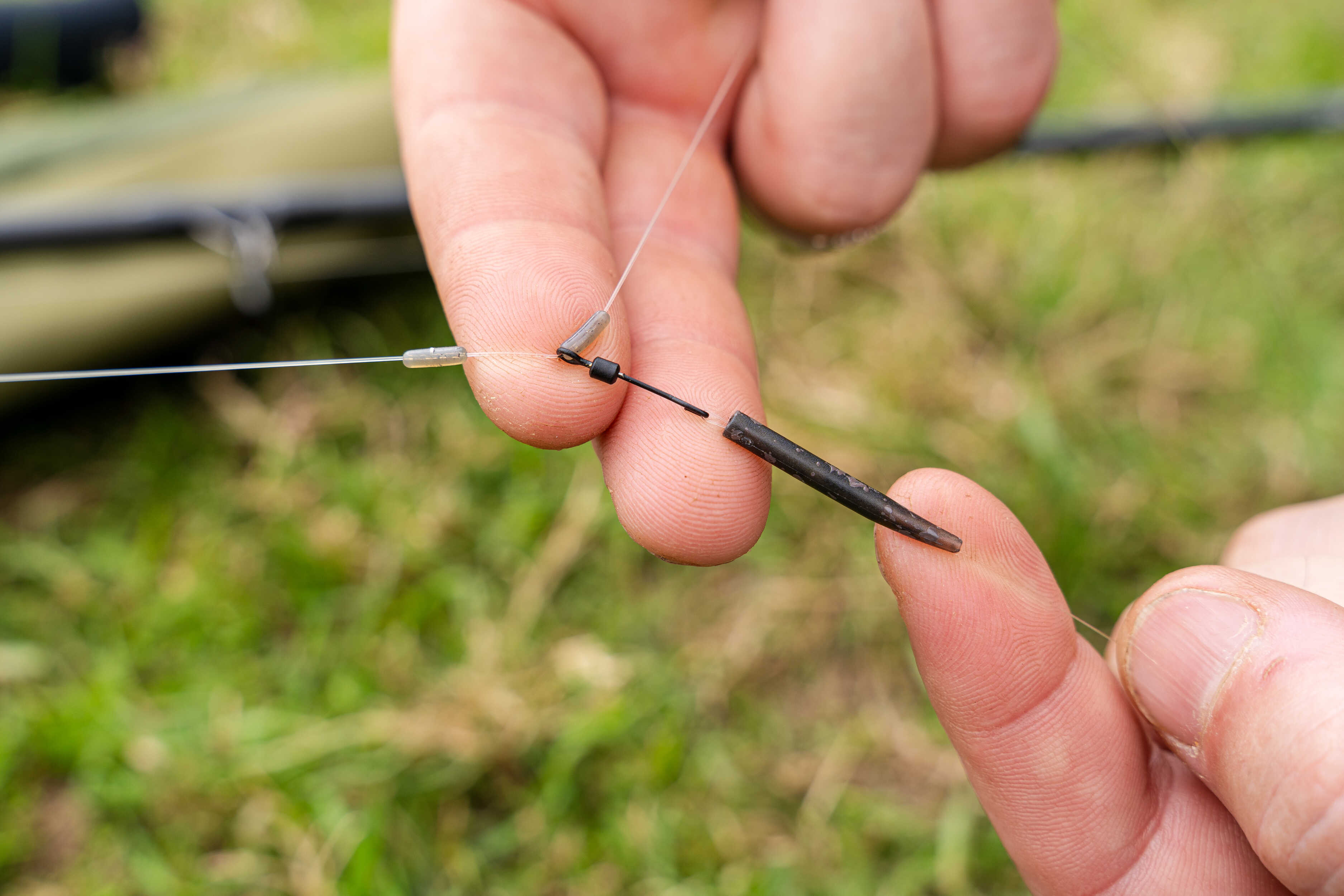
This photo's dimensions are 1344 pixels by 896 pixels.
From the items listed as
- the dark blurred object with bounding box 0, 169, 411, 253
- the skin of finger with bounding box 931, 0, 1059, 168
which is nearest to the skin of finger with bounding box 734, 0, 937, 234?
→ the skin of finger with bounding box 931, 0, 1059, 168

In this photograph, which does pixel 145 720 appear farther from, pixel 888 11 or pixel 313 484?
pixel 888 11

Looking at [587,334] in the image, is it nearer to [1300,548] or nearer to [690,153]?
[690,153]

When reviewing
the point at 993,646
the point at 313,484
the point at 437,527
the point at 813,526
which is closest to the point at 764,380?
the point at 813,526

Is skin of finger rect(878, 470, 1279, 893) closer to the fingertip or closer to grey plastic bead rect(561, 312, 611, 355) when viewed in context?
the fingertip

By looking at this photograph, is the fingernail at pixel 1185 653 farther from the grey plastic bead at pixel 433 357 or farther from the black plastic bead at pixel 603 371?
the grey plastic bead at pixel 433 357

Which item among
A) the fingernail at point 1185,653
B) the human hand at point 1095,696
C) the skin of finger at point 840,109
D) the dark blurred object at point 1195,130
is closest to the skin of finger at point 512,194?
the skin of finger at point 840,109

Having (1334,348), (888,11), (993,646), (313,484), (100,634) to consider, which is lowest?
(100,634)
